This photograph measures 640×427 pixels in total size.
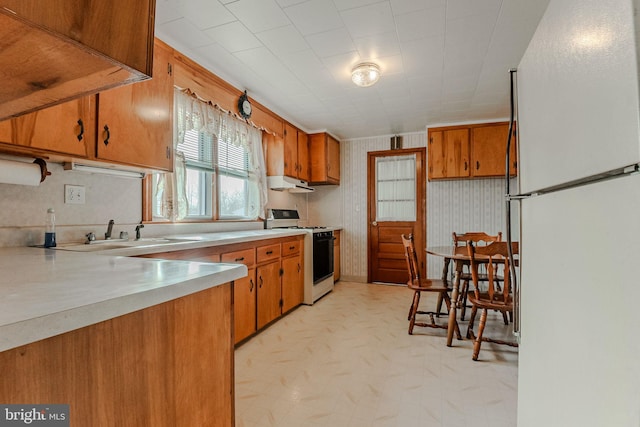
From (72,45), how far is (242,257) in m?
2.11

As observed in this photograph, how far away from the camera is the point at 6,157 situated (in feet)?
5.31

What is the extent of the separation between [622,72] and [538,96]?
1.70 feet

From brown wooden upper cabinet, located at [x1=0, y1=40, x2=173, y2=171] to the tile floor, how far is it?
164 cm

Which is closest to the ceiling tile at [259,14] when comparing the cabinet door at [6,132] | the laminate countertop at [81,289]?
the cabinet door at [6,132]

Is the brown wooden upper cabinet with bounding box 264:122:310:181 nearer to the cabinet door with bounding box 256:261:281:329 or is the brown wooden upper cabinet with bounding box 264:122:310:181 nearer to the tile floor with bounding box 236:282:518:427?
the cabinet door with bounding box 256:261:281:329

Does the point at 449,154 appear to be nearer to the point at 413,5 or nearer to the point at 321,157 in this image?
the point at 321,157

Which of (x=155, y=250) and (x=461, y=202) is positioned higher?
(x=461, y=202)

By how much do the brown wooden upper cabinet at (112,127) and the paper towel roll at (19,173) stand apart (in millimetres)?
75

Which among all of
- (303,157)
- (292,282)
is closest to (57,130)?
(292,282)

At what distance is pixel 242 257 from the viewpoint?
2.52 m

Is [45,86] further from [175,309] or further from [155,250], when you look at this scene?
[155,250]

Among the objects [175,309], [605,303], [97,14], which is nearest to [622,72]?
[605,303]

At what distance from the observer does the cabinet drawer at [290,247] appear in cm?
324

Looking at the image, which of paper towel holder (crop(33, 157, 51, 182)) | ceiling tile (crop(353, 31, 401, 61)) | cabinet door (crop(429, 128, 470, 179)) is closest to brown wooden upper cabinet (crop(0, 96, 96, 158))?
paper towel holder (crop(33, 157, 51, 182))
